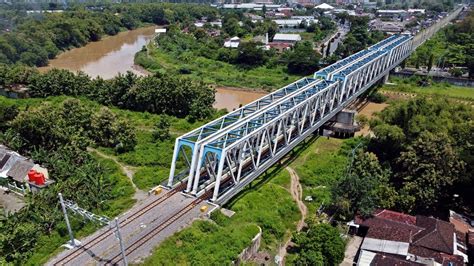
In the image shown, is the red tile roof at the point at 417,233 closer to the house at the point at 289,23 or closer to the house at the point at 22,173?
the house at the point at 22,173

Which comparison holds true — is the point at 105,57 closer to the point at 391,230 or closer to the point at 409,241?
the point at 391,230

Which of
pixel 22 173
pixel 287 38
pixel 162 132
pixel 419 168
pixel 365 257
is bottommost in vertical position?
pixel 365 257

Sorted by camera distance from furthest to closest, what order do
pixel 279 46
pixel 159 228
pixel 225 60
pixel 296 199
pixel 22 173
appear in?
pixel 279 46, pixel 225 60, pixel 296 199, pixel 22 173, pixel 159 228

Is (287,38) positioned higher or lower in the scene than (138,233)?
higher

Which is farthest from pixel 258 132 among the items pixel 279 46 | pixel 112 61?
pixel 112 61

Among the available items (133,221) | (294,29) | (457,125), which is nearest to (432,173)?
(457,125)

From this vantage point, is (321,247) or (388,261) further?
(321,247)
